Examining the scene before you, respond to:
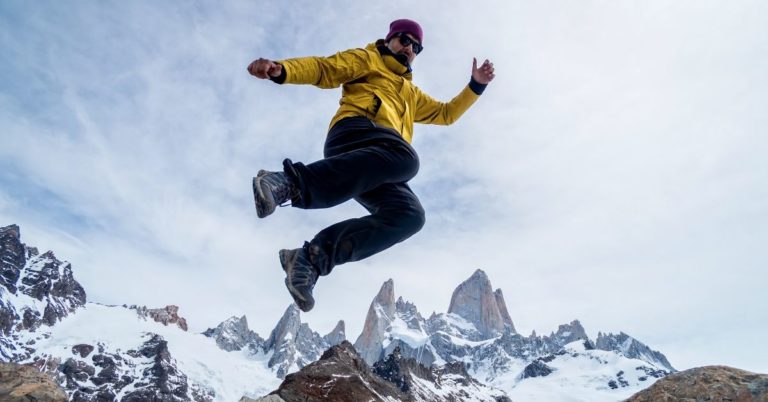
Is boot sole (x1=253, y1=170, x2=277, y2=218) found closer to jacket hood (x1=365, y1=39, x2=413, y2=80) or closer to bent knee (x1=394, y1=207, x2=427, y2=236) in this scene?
bent knee (x1=394, y1=207, x2=427, y2=236)

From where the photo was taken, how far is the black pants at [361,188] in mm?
4070

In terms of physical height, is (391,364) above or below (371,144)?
above

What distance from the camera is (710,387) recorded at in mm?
6027

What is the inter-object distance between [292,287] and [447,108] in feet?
10.5

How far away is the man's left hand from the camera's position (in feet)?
19.7

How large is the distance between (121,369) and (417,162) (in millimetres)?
220289

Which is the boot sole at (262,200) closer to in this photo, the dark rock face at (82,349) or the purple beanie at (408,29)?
the purple beanie at (408,29)

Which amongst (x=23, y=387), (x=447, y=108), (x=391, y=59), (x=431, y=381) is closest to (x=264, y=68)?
(x=391, y=59)

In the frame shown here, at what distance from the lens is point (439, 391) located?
15388 cm

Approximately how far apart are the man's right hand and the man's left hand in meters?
2.69

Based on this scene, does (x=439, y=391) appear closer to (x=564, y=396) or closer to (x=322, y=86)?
(x=564, y=396)

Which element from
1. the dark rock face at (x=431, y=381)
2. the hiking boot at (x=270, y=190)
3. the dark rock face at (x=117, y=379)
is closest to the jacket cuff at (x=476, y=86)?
the hiking boot at (x=270, y=190)

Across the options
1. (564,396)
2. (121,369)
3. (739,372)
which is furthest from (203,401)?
(739,372)

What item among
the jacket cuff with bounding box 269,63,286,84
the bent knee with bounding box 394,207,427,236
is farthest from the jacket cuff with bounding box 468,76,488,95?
the jacket cuff with bounding box 269,63,286,84
